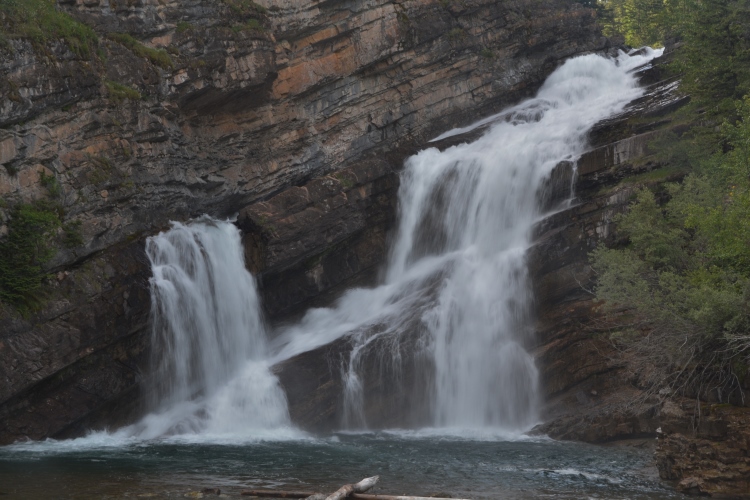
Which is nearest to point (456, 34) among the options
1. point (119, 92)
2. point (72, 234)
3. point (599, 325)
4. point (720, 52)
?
point (720, 52)

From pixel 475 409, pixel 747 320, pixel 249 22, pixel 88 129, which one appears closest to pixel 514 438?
pixel 475 409

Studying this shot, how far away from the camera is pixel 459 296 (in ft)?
98.7

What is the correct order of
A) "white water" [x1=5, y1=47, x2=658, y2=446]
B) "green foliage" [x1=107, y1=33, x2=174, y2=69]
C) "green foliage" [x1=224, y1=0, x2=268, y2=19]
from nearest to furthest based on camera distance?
"white water" [x1=5, y1=47, x2=658, y2=446]
"green foliage" [x1=107, y1=33, x2=174, y2=69]
"green foliage" [x1=224, y1=0, x2=268, y2=19]

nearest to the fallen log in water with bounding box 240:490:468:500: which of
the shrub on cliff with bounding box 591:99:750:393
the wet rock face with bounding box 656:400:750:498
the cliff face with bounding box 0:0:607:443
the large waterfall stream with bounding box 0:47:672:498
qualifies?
the large waterfall stream with bounding box 0:47:672:498

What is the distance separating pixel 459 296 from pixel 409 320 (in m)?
2.20

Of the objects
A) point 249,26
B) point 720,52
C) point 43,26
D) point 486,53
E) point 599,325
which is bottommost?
point 599,325

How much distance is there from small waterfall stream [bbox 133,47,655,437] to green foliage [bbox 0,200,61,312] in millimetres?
4430

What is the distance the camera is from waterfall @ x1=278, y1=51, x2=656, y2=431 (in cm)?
2819

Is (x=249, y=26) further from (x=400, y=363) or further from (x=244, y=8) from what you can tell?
(x=400, y=363)

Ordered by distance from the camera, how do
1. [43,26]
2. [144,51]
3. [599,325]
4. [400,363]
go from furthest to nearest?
1. [144,51]
2. [400,363]
3. [43,26]
4. [599,325]

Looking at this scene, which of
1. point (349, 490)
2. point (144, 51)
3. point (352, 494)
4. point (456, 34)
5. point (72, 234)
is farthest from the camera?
point (456, 34)

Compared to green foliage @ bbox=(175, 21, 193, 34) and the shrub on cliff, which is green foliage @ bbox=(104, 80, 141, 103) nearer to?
green foliage @ bbox=(175, 21, 193, 34)

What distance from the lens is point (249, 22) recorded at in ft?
116

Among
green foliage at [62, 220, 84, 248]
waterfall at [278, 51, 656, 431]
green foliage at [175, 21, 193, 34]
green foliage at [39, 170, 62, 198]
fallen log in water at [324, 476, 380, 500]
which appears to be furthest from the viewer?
green foliage at [175, 21, 193, 34]
